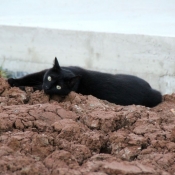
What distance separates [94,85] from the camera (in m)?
5.49

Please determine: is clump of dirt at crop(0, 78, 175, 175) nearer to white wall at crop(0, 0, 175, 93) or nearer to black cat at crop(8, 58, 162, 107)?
black cat at crop(8, 58, 162, 107)

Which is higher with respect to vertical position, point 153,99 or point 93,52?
point 93,52

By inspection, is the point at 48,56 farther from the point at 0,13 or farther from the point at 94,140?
the point at 94,140

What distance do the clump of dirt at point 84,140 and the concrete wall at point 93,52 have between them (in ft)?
6.20

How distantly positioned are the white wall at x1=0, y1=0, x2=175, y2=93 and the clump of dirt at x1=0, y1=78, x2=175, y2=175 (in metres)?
1.91

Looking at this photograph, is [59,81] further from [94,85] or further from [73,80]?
[94,85]

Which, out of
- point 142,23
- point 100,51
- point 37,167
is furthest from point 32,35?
point 37,167

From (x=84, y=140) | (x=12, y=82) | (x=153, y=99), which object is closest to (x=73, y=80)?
(x=12, y=82)

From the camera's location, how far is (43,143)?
3.42m

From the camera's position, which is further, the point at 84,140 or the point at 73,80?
the point at 73,80

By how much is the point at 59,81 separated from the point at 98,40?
1339 mm

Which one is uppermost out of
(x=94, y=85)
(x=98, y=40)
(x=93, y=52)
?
(x=98, y=40)

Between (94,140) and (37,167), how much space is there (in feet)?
2.01

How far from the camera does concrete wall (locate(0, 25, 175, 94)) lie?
20.8 feet
